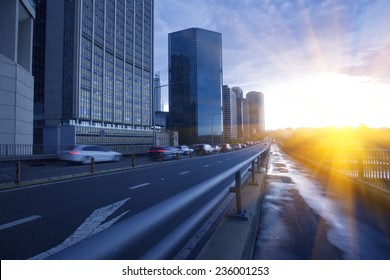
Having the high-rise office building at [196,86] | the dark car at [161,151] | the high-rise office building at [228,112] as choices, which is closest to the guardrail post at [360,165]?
the dark car at [161,151]

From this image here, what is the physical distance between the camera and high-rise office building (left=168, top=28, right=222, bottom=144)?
116688 millimetres


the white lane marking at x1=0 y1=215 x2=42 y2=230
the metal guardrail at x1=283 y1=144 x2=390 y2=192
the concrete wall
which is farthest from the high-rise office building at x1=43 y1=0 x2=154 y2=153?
the metal guardrail at x1=283 y1=144 x2=390 y2=192

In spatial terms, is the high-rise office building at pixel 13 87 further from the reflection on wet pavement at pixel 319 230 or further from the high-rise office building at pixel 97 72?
the high-rise office building at pixel 97 72

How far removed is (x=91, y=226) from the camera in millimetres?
4273

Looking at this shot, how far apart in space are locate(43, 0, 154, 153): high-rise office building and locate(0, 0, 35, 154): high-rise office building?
50.3 metres

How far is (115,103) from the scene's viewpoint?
9388cm

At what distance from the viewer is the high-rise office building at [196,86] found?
117 metres

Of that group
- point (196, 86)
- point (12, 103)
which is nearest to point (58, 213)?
point (12, 103)

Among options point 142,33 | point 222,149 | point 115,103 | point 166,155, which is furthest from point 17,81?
point 142,33

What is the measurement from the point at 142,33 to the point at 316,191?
119927mm

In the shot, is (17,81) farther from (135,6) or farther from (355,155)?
(135,6)

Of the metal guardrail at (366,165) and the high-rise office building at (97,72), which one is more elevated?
the high-rise office building at (97,72)

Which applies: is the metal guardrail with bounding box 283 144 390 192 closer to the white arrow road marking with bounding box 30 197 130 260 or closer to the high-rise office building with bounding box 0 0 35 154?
the white arrow road marking with bounding box 30 197 130 260

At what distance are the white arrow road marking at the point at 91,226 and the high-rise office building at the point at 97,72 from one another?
254ft
